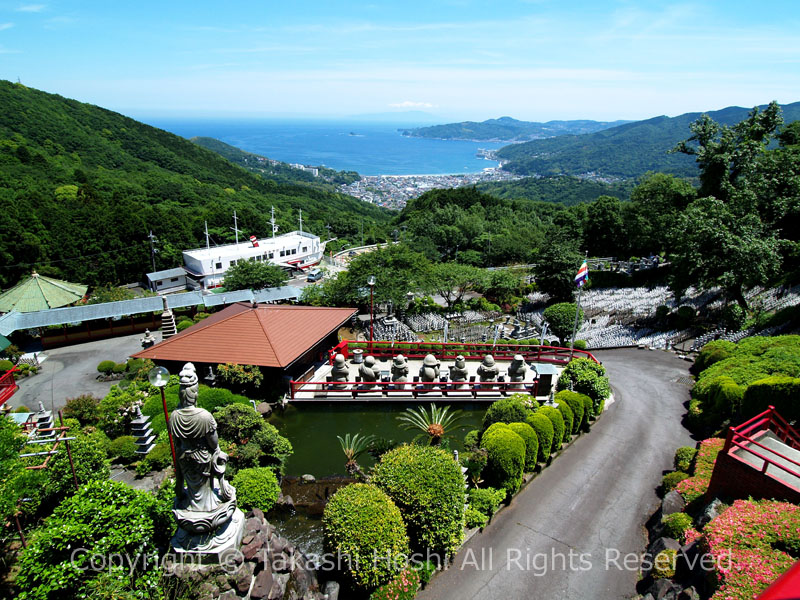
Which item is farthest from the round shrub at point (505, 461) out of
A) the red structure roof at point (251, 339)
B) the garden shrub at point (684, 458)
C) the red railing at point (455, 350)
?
the red structure roof at point (251, 339)

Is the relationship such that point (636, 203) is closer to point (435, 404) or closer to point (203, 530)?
point (435, 404)

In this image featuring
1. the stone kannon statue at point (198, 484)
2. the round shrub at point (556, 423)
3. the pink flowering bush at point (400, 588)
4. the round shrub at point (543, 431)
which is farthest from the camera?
the round shrub at point (556, 423)

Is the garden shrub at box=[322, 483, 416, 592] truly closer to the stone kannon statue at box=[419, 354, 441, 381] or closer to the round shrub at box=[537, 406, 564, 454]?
the round shrub at box=[537, 406, 564, 454]

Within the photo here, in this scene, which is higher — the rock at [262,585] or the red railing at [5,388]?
the red railing at [5,388]

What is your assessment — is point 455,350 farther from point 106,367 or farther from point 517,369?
point 106,367

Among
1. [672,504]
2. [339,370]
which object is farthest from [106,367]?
[672,504]

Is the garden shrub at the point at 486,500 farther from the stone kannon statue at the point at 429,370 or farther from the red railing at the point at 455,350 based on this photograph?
the red railing at the point at 455,350

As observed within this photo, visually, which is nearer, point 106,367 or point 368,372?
point 368,372

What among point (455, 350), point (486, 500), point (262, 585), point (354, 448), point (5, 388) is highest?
point (5, 388)
